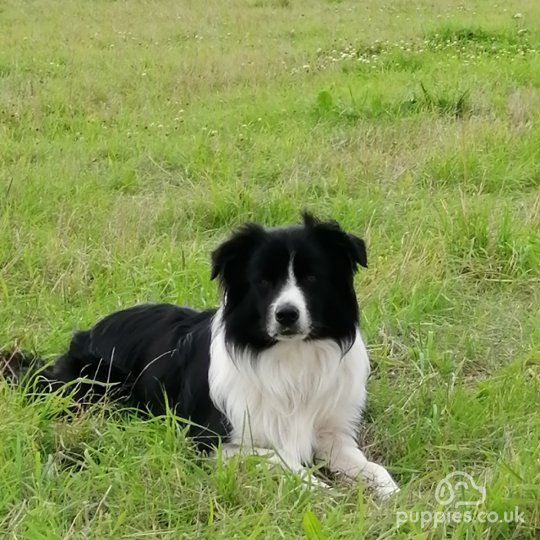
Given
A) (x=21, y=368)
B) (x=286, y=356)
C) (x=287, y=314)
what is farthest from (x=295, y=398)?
(x=21, y=368)

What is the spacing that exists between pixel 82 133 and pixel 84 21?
6191 millimetres

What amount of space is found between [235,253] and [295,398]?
0.59 m

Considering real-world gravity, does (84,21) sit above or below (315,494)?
above

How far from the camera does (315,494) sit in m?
2.57

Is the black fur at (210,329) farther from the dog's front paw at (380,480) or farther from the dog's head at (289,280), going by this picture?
the dog's front paw at (380,480)

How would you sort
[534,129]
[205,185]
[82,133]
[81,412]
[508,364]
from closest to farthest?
[81,412]
[508,364]
[205,185]
[534,129]
[82,133]

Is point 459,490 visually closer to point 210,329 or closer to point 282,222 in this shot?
point 210,329

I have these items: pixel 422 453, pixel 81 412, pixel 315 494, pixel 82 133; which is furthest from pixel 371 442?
pixel 82 133

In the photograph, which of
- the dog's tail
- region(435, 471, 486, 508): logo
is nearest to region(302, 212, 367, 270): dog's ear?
region(435, 471, 486, 508): logo

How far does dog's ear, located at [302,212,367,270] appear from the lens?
2.91 m

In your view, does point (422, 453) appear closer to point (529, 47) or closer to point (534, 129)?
point (534, 129)

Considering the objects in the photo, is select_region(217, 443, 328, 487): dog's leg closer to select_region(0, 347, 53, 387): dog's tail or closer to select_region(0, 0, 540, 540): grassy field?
select_region(0, 0, 540, 540): grassy field

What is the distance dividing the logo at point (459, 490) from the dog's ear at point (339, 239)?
2.59 ft

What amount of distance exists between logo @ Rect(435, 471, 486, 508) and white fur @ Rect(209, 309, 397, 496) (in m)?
0.41
